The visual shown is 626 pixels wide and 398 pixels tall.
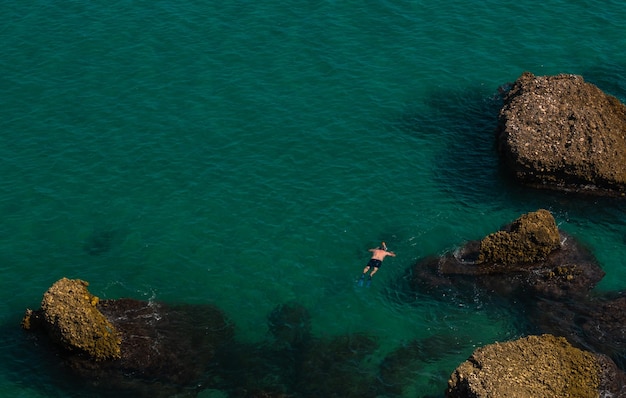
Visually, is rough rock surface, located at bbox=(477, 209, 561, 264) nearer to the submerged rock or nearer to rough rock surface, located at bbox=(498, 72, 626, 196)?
rough rock surface, located at bbox=(498, 72, 626, 196)

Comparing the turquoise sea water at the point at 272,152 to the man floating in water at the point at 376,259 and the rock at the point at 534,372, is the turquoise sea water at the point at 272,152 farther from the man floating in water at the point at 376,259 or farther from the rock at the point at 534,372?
the rock at the point at 534,372

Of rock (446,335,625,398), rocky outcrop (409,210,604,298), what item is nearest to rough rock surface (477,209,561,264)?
rocky outcrop (409,210,604,298)

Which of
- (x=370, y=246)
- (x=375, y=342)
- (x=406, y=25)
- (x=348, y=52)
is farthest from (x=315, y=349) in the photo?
(x=406, y=25)

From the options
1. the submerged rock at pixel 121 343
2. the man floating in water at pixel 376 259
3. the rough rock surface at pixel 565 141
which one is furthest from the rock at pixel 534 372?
the rough rock surface at pixel 565 141

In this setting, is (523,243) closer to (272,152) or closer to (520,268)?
(520,268)

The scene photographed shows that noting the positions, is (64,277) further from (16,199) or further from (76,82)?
(76,82)

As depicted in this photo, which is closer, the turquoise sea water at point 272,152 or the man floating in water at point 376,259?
the turquoise sea water at point 272,152
